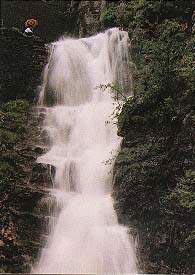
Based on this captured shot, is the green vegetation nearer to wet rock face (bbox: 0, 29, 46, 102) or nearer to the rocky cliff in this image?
the rocky cliff

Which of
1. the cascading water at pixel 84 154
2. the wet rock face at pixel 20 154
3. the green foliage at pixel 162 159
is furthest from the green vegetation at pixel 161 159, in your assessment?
the wet rock face at pixel 20 154

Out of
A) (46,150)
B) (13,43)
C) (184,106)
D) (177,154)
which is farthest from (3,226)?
(13,43)

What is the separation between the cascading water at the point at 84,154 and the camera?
38.8ft

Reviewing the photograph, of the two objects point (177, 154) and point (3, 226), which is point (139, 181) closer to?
point (177, 154)

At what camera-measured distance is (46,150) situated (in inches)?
591

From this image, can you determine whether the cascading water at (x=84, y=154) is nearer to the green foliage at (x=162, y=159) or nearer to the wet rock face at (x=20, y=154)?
the wet rock face at (x=20, y=154)

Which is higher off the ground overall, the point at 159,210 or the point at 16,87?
the point at 16,87

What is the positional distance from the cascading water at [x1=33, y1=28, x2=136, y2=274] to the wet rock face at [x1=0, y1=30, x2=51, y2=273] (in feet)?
1.24

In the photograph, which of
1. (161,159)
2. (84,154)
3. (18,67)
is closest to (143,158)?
(161,159)

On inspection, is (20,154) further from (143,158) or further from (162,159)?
(162,159)

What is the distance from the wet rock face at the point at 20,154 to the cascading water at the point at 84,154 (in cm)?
38

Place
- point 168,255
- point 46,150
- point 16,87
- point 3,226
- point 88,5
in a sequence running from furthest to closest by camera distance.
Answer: point 88,5, point 16,87, point 46,150, point 3,226, point 168,255

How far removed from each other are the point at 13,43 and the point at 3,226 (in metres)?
7.30

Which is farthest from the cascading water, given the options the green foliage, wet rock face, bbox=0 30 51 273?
the green foliage
